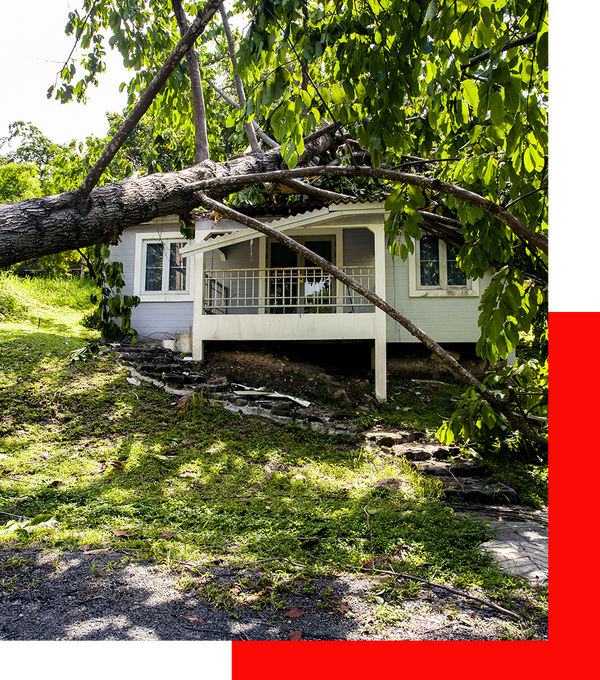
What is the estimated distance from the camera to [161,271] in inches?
463

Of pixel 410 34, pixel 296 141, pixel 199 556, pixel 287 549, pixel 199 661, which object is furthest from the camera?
pixel 287 549

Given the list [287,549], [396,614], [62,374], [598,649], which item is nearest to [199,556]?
[287,549]

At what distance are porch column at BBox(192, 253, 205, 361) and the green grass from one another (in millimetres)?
1723

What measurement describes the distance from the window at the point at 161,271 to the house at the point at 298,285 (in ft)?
0.08

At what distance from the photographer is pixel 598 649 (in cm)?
201

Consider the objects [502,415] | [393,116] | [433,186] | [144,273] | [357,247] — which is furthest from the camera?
[144,273]

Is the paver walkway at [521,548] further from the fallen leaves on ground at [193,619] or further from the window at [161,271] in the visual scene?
the window at [161,271]

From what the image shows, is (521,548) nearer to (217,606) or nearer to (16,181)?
(217,606)

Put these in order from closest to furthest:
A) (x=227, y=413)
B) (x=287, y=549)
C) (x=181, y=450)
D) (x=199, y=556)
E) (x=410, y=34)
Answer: (x=410, y=34)
(x=199, y=556)
(x=287, y=549)
(x=181, y=450)
(x=227, y=413)

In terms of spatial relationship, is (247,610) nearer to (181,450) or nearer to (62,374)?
(181,450)

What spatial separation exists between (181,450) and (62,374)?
3196mm

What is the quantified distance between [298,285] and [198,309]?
2274mm

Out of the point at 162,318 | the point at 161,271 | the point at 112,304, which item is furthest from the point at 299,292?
the point at 112,304

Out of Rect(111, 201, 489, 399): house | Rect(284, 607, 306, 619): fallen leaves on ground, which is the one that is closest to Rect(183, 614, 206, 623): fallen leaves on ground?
Rect(284, 607, 306, 619): fallen leaves on ground
